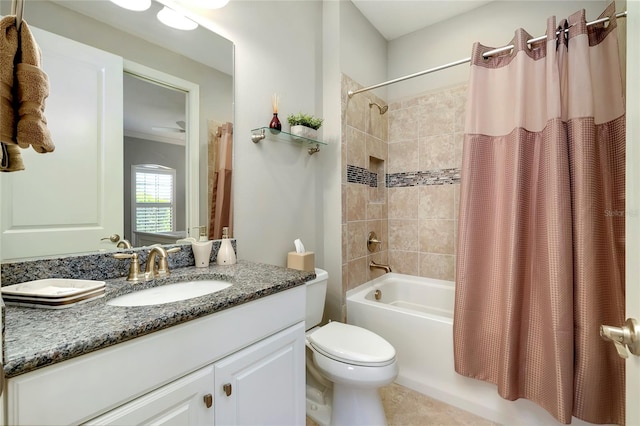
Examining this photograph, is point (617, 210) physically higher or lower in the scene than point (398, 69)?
lower

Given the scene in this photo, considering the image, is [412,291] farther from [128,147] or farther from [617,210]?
[128,147]

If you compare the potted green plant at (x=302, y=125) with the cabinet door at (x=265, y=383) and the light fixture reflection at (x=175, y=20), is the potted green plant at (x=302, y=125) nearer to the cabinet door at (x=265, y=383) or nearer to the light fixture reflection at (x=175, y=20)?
the light fixture reflection at (x=175, y=20)

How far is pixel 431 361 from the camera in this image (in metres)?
1.74

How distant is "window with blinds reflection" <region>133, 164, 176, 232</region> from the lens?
3.93 ft

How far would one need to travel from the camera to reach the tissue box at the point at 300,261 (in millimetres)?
1720

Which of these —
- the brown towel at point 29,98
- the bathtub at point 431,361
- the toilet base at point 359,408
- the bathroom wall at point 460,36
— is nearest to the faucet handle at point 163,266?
the brown towel at point 29,98

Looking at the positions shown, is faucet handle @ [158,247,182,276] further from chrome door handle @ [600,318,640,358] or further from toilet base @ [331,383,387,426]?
chrome door handle @ [600,318,640,358]

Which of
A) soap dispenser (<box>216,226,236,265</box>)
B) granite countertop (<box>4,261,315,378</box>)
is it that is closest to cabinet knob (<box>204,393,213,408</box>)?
granite countertop (<box>4,261,315,378</box>)

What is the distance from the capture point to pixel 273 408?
1048mm

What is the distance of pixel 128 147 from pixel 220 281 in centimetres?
65

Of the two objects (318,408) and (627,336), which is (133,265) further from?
(627,336)

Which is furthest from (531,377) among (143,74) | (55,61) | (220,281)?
(55,61)

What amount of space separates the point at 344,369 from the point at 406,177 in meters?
1.65

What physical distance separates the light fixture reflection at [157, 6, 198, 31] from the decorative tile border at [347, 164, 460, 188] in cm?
120
